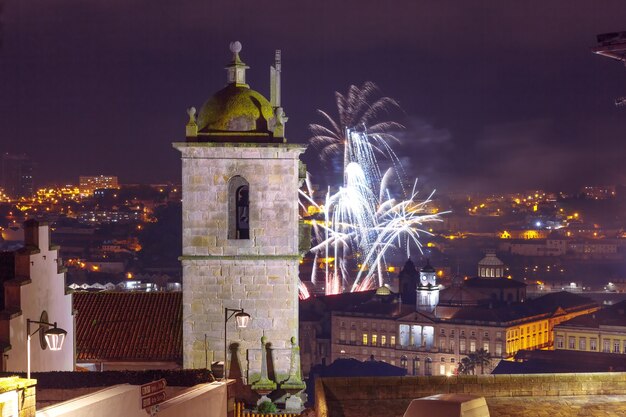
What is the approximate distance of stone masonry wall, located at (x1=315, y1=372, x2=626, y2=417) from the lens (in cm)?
1145

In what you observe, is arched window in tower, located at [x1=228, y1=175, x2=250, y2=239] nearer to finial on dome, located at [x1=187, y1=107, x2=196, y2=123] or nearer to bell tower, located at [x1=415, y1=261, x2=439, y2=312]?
finial on dome, located at [x1=187, y1=107, x2=196, y2=123]

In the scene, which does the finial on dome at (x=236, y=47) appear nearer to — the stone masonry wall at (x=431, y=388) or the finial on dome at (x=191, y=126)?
the finial on dome at (x=191, y=126)

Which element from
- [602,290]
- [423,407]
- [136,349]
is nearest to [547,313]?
[602,290]

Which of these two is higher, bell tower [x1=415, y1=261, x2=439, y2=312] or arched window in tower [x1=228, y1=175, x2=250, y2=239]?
arched window in tower [x1=228, y1=175, x2=250, y2=239]

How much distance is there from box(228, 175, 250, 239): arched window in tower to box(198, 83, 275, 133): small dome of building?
2.75 ft

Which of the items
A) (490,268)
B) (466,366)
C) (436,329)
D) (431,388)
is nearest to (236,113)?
(431,388)

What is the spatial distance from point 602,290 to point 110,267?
84166 millimetres

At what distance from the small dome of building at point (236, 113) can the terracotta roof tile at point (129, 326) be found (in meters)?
3.95

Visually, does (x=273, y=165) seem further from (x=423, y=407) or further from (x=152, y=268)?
(x=152, y=268)

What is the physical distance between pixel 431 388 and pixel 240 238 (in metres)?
5.93

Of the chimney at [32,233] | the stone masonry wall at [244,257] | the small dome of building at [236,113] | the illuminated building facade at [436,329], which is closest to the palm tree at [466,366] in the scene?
the illuminated building facade at [436,329]

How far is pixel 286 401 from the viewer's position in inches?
630

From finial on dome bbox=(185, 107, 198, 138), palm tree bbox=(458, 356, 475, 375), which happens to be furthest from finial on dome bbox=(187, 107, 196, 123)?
palm tree bbox=(458, 356, 475, 375)

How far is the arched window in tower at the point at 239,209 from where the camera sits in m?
16.9
